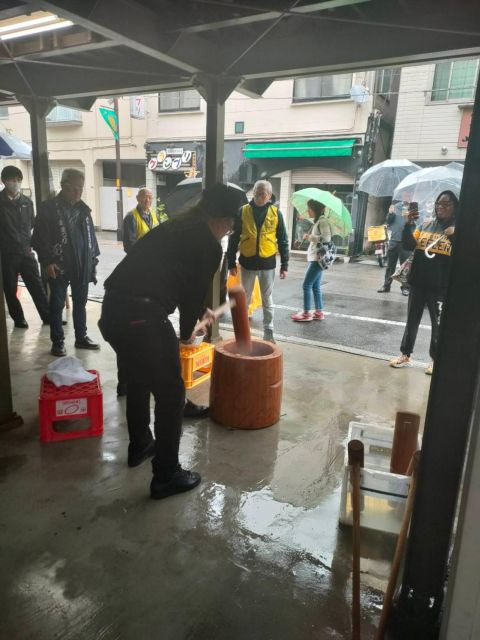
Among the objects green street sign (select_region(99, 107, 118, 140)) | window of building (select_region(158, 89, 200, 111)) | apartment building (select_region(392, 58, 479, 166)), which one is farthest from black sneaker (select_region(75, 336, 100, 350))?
window of building (select_region(158, 89, 200, 111))

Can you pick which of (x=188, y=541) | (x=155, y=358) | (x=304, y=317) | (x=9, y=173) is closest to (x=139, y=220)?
(x=9, y=173)

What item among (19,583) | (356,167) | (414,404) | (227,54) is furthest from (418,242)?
(356,167)

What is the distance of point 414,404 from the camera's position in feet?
13.4

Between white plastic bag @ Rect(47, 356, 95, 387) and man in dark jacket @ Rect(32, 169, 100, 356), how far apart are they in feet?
5.19

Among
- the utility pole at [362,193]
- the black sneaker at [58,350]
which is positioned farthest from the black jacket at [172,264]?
the utility pole at [362,193]

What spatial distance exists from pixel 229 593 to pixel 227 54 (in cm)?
465

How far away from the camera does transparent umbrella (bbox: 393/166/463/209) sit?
273 inches

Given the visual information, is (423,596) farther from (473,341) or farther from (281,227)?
(281,227)

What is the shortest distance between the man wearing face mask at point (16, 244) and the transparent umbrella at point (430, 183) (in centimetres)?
576

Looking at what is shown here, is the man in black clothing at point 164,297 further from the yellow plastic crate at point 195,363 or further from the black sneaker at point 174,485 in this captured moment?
the yellow plastic crate at point 195,363

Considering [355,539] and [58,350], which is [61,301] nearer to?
[58,350]

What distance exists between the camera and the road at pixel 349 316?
6086 millimetres

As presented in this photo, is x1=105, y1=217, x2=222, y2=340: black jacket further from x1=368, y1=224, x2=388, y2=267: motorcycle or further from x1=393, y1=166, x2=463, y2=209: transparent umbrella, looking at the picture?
x1=368, y1=224, x2=388, y2=267: motorcycle

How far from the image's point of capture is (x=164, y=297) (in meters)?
2.49
